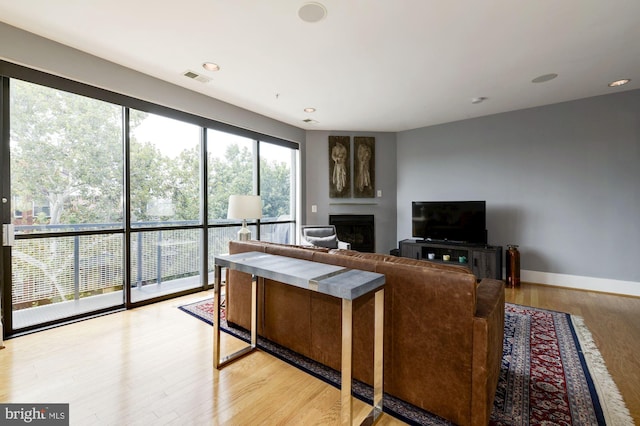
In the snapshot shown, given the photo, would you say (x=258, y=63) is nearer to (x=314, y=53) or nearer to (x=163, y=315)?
(x=314, y=53)

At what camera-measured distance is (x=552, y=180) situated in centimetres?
396

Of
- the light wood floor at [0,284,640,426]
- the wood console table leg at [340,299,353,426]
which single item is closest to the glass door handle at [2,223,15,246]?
the light wood floor at [0,284,640,426]

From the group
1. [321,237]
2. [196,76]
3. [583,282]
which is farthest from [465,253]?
[196,76]

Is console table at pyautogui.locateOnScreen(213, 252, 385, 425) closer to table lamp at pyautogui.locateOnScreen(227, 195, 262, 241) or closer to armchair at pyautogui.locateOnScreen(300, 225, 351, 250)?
table lamp at pyautogui.locateOnScreen(227, 195, 262, 241)

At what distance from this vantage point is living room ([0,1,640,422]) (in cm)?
347

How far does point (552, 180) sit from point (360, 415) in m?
4.34

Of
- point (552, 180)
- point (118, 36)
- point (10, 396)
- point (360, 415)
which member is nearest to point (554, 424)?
point (360, 415)

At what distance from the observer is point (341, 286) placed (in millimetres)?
1298

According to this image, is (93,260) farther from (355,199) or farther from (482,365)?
(355,199)

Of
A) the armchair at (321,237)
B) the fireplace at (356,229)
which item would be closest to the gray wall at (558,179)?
the fireplace at (356,229)

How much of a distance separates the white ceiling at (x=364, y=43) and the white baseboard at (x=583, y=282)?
2.51 meters

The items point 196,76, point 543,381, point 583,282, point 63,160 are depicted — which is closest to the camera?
point 543,381

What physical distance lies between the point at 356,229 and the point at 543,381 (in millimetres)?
3604

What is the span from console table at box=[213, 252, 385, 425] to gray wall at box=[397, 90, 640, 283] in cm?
383
